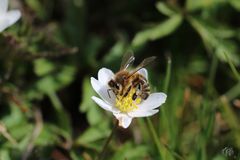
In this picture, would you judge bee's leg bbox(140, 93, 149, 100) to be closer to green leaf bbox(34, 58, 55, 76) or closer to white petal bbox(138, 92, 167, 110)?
white petal bbox(138, 92, 167, 110)

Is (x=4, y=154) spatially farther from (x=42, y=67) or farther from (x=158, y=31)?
(x=158, y=31)

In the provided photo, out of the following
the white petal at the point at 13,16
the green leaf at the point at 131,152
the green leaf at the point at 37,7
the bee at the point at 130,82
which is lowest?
the green leaf at the point at 131,152

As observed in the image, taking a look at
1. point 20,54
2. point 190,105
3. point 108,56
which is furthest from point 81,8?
point 190,105

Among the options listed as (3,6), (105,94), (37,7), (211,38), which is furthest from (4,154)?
(211,38)

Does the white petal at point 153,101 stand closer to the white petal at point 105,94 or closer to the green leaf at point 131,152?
the white petal at point 105,94

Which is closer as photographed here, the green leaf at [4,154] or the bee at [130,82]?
the bee at [130,82]

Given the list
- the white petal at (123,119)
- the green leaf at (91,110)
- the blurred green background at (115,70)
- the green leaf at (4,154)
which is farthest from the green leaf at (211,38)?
the green leaf at (4,154)

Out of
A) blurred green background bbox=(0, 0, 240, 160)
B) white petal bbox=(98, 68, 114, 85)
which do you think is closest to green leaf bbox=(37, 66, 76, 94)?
blurred green background bbox=(0, 0, 240, 160)
